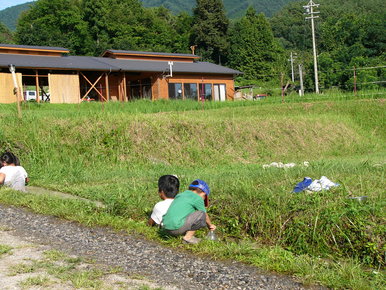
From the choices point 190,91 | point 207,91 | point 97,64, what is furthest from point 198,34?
point 97,64

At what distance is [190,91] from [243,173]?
21.5 metres

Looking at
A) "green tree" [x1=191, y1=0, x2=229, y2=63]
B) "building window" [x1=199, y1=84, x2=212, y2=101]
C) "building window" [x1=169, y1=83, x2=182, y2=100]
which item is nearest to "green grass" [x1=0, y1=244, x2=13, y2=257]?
"building window" [x1=169, y1=83, x2=182, y2=100]

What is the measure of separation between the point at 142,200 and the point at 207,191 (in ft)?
4.33

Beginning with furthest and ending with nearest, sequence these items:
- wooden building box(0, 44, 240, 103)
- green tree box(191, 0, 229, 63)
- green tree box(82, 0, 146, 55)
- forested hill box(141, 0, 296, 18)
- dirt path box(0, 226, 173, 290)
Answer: forested hill box(141, 0, 296, 18), green tree box(191, 0, 229, 63), green tree box(82, 0, 146, 55), wooden building box(0, 44, 240, 103), dirt path box(0, 226, 173, 290)

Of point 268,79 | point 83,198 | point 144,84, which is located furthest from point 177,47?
point 83,198

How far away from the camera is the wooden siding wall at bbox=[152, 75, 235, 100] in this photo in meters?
28.2

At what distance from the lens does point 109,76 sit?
1101 inches

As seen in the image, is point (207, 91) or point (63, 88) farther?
point (207, 91)

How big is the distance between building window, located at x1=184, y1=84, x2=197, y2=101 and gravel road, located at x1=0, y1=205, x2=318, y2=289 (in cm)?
2396

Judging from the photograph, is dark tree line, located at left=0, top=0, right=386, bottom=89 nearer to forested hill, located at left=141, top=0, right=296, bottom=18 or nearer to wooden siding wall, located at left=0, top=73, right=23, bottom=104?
wooden siding wall, located at left=0, top=73, right=23, bottom=104

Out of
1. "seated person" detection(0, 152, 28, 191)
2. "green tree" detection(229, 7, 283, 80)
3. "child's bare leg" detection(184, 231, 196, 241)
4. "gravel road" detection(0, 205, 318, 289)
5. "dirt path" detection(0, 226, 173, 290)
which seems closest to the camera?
A: "dirt path" detection(0, 226, 173, 290)

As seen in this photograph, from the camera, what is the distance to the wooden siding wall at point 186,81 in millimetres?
28156

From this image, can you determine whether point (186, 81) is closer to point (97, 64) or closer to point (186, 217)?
point (97, 64)

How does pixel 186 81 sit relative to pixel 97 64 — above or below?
below
